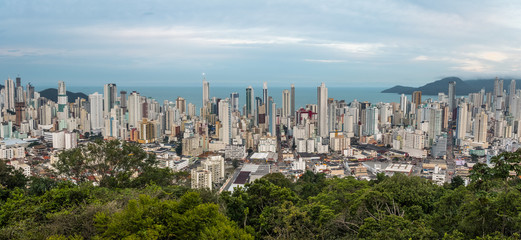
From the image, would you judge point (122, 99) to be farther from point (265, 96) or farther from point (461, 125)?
point (461, 125)

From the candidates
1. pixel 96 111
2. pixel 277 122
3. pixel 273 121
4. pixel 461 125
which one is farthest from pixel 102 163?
pixel 96 111

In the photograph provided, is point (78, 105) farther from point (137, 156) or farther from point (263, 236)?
point (263, 236)

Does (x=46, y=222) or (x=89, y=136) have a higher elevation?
(x=46, y=222)

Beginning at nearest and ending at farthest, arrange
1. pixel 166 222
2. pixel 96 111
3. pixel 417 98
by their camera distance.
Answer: pixel 166 222, pixel 96 111, pixel 417 98

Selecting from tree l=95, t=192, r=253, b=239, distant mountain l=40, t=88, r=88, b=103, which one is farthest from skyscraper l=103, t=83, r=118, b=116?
tree l=95, t=192, r=253, b=239

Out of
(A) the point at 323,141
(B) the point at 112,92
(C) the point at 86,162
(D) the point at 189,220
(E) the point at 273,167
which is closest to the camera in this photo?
(D) the point at 189,220

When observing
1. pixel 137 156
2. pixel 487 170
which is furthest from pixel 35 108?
pixel 487 170

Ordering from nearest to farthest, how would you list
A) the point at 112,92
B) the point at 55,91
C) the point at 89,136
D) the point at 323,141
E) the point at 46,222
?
the point at 46,222 < the point at 323,141 < the point at 89,136 < the point at 112,92 < the point at 55,91
